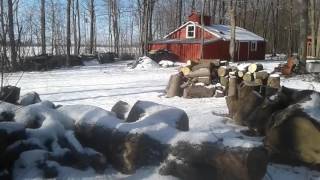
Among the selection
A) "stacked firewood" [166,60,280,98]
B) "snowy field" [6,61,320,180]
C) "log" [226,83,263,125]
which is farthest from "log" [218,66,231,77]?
"log" [226,83,263,125]

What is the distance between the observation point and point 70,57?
3538 centimetres

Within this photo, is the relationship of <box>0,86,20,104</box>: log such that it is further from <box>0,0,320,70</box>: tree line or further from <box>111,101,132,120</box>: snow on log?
<box>0,0,320,70</box>: tree line

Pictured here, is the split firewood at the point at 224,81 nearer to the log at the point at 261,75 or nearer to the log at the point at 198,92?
the log at the point at 198,92

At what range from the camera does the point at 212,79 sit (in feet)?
49.8

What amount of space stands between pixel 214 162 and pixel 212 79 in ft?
30.2

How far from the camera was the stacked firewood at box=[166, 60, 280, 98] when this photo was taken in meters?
14.1

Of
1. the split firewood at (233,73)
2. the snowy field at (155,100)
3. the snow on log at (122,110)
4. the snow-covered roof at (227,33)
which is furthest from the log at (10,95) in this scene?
the snow-covered roof at (227,33)

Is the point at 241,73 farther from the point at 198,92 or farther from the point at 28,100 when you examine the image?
the point at 28,100

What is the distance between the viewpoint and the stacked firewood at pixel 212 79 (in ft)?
46.1

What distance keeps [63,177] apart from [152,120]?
60.2 inches

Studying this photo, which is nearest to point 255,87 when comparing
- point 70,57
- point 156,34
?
point 70,57

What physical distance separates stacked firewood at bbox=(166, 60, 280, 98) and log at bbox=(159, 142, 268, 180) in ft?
24.0

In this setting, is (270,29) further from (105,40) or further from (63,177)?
(63,177)

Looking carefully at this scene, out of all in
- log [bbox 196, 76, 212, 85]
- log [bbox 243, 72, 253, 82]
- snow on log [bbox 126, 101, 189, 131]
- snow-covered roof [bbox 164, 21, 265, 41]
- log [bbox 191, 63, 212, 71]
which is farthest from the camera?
snow-covered roof [bbox 164, 21, 265, 41]
